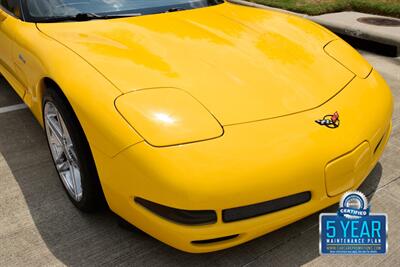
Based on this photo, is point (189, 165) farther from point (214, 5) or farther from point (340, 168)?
point (214, 5)

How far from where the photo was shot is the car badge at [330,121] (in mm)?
2021

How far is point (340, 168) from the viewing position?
6.44ft

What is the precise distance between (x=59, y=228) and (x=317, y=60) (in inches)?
68.6

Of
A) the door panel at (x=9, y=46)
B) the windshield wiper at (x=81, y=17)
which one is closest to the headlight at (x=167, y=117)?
the windshield wiper at (x=81, y=17)

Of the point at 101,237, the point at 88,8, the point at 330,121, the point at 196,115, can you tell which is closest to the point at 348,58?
the point at 330,121

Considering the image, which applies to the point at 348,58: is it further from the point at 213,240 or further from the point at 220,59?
the point at 213,240

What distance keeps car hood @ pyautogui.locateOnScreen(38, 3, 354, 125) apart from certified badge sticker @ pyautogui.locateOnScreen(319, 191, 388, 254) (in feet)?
→ 1.91

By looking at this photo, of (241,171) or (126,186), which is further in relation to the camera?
(126,186)

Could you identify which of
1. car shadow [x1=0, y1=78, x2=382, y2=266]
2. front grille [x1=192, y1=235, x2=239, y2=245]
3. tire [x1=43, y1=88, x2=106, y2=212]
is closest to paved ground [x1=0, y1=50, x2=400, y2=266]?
car shadow [x1=0, y1=78, x2=382, y2=266]

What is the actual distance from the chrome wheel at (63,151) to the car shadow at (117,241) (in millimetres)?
146

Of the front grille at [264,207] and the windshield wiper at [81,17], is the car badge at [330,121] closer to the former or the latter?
the front grille at [264,207]

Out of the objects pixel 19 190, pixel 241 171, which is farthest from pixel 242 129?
pixel 19 190

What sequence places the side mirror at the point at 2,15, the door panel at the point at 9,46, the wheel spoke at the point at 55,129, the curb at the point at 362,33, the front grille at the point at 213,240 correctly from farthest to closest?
the curb at the point at 362,33, the side mirror at the point at 2,15, the door panel at the point at 9,46, the wheel spoke at the point at 55,129, the front grille at the point at 213,240

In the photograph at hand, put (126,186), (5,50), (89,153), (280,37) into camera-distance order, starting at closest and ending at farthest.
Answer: (126,186)
(89,153)
(280,37)
(5,50)
